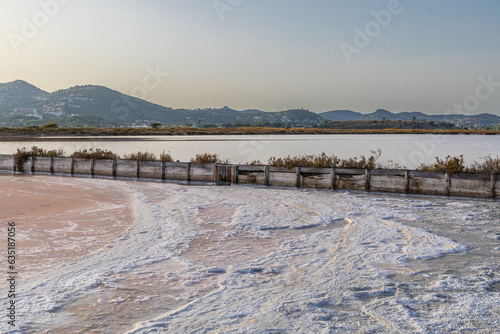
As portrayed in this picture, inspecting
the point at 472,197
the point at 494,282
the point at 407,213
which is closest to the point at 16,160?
the point at 407,213

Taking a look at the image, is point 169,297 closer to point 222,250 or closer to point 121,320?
point 121,320

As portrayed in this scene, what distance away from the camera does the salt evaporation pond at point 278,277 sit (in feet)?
19.7

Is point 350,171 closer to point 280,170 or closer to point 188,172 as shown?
point 280,170

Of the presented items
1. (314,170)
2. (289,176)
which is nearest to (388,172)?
(314,170)

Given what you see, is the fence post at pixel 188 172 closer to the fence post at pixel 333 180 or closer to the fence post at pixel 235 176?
the fence post at pixel 235 176

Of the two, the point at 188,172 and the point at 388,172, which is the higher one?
the point at 388,172

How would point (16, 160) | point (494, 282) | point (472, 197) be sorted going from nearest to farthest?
point (494, 282), point (472, 197), point (16, 160)

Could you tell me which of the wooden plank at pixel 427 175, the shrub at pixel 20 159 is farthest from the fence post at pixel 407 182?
the shrub at pixel 20 159

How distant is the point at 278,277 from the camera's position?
788cm

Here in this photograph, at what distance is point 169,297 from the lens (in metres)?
6.89

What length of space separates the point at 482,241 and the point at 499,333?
5.61 metres

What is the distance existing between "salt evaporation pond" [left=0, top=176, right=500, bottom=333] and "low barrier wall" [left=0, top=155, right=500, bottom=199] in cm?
311

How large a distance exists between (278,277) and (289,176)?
12.8 meters

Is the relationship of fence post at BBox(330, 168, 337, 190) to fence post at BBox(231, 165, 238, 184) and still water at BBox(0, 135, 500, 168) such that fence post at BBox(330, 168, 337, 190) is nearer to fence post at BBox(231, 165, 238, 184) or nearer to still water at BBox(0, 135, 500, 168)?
fence post at BBox(231, 165, 238, 184)
